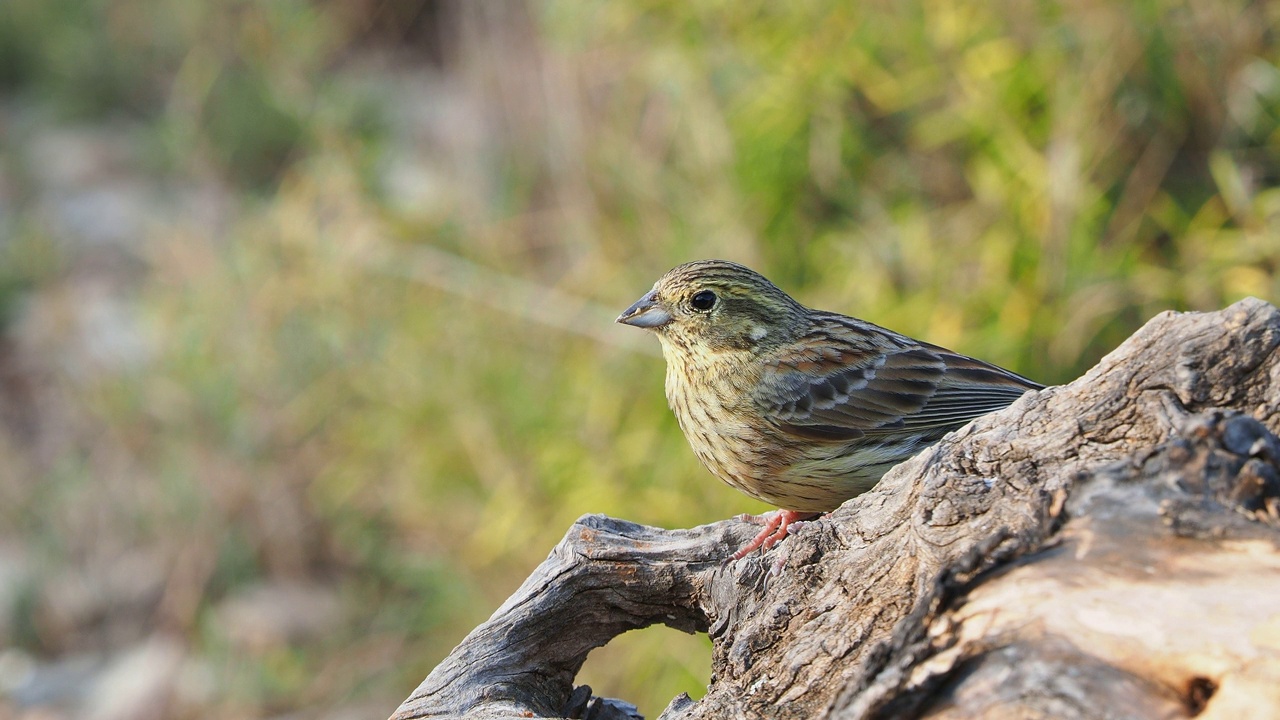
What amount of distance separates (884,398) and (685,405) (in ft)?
1.99

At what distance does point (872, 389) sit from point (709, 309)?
56 cm

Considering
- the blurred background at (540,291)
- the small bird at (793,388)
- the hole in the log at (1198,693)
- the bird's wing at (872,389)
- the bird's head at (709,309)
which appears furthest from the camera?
the blurred background at (540,291)

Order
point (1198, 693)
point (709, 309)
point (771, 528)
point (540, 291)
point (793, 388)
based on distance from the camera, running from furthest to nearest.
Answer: point (540, 291), point (709, 309), point (793, 388), point (771, 528), point (1198, 693)

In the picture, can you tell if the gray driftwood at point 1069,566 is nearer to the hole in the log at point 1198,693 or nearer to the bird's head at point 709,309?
the hole in the log at point 1198,693

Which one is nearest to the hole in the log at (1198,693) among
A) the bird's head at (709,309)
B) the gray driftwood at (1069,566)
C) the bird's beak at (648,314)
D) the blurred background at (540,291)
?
the gray driftwood at (1069,566)

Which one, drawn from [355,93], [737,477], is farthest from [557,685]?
[355,93]

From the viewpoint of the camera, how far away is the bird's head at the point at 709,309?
4184mm

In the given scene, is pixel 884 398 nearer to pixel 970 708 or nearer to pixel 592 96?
pixel 970 708

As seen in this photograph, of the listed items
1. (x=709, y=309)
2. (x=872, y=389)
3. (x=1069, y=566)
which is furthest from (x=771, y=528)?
(x=1069, y=566)

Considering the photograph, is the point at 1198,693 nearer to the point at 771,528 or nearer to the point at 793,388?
the point at 771,528

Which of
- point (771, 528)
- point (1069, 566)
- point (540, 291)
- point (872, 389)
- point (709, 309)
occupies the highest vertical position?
point (540, 291)

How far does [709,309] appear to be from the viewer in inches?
165

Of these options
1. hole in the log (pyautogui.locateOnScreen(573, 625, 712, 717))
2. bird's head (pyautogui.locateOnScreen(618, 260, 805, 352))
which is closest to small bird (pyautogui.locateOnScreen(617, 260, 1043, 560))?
bird's head (pyautogui.locateOnScreen(618, 260, 805, 352))

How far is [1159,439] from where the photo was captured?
7.47 feet
